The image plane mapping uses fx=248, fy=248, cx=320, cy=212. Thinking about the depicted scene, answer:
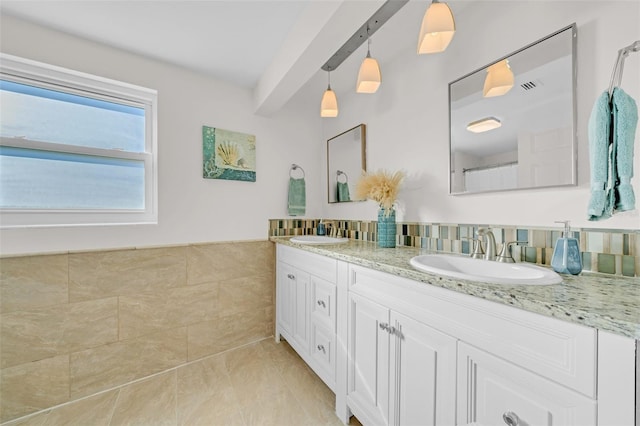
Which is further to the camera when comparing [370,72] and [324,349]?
[324,349]

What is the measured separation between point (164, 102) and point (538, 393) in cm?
242

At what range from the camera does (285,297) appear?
6.57 feet

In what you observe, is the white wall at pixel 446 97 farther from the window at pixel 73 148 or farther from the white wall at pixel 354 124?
the window at pixel 73 148

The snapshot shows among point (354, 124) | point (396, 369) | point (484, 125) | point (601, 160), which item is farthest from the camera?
point (354, 124)

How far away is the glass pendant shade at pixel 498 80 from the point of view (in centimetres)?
117

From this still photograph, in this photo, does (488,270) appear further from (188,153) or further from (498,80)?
(188,153)

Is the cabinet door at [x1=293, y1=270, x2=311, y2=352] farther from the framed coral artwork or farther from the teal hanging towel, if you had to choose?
the framed coral artwork

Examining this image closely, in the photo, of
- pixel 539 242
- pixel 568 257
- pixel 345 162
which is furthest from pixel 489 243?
pixel 345 162

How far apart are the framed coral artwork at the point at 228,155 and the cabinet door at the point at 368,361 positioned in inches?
Answer: 55.3

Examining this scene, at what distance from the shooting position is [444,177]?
57.4 inches

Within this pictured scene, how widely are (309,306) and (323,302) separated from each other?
0.63 feet

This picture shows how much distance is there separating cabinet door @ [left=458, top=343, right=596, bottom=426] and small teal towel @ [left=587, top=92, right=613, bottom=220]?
1.77 feet

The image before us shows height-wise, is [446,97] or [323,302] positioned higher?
A: [446,97]

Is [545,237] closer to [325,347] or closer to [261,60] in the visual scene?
[325,347]
